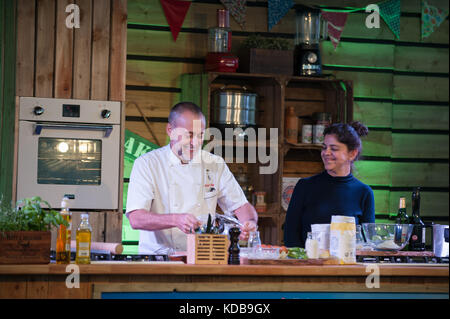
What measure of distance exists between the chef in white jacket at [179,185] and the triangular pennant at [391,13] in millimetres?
2602

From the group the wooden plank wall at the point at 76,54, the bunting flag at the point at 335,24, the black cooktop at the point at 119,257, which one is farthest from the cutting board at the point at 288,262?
the bunting flag at the point at 335,24

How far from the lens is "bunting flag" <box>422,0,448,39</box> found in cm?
609

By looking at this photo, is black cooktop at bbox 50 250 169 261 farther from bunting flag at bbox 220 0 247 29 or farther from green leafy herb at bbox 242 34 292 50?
bunting flag at bbox 220 0 247 29

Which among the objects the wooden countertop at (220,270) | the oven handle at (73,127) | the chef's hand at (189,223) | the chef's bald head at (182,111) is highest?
the chef's bald head at (182,111)

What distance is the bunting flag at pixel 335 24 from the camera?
588 cm

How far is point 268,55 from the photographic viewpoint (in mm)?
5371

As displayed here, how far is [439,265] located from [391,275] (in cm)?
37

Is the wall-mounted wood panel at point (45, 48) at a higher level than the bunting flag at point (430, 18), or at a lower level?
lower

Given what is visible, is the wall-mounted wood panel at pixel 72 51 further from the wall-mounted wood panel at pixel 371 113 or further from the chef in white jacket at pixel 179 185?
the wall-mounted wood panel at pixel 371 113

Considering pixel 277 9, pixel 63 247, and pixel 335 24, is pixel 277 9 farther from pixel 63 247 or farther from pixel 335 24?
pixel 63 247

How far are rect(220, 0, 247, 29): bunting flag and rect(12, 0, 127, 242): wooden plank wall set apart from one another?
128 cm

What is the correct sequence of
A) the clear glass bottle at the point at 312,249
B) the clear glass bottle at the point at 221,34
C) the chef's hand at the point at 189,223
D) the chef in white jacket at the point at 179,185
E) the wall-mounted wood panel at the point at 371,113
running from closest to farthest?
the clear glass bottle at the point at 312,249 → the chef's hand at the point at 189,223 → the chef in white jacket at the point at 179,185 → the clear glass bottle at the point at 221,34 → the wall-mounted wood panel at the point at 371,113
